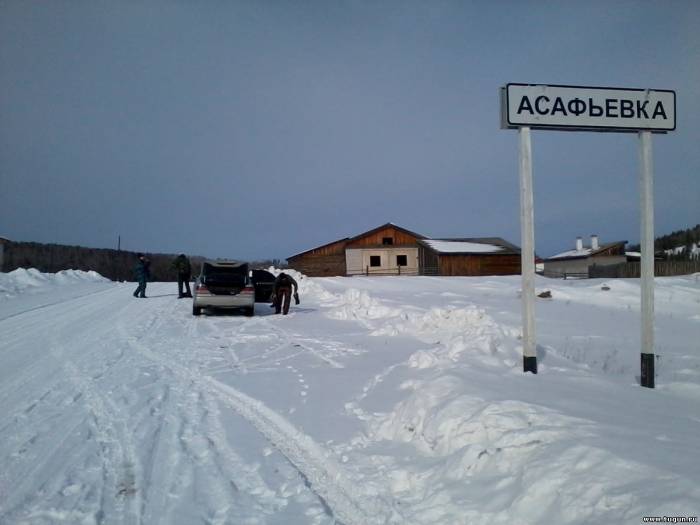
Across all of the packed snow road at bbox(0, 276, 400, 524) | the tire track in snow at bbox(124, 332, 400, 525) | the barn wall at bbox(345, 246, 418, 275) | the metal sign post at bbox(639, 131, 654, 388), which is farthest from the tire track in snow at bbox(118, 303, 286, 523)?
the barn wall at bbox(345, 246, 418, 275)

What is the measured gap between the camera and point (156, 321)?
1485cm

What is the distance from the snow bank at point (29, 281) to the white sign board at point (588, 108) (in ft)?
68.2

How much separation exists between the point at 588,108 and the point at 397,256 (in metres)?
43.2

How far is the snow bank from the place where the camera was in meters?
22.0

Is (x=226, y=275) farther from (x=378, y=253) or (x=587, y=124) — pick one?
(x=378, y=253)

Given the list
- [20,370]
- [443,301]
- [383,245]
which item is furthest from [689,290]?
[383,245]

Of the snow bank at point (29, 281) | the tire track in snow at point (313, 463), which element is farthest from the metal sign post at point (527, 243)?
the snow bank at point (29, 281)

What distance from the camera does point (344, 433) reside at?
548 cm

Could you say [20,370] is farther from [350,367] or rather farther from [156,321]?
[156,321]

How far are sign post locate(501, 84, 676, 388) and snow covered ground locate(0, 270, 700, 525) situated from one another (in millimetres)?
784

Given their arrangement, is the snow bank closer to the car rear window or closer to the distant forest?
the car rear window

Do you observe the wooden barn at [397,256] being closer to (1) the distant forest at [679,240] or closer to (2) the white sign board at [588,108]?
(1) the distant forest at [679,240]

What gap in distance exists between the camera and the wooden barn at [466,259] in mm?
46531

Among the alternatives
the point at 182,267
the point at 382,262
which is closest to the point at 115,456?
the point at 182,267
